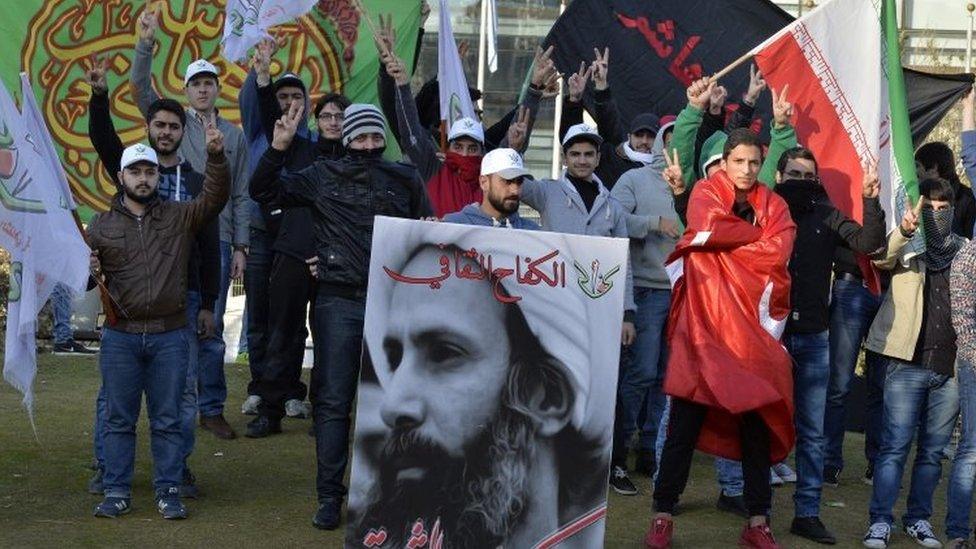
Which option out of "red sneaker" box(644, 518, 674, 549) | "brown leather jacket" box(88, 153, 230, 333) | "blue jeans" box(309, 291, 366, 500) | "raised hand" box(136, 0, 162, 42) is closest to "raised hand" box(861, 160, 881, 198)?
"red sneaker" box(644, 518, 674, 549)

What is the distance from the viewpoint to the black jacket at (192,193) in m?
9.05

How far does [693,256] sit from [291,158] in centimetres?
308

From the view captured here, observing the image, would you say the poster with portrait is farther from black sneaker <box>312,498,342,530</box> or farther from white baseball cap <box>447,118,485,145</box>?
white baseball cap <box>447,118,485,145</box>

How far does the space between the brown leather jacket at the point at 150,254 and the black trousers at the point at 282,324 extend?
215 centimetres

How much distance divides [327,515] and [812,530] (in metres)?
2.45

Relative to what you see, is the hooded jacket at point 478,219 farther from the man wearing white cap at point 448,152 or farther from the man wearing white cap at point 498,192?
the man wearing white cap at point 448,152

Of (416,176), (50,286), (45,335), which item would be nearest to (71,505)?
(50,286)

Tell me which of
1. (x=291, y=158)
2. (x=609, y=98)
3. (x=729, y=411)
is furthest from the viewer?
(x=609, y=98)

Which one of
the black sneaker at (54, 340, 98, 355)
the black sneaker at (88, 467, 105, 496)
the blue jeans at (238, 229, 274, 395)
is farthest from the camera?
the black sneaker at (54, 340, 98, 355)

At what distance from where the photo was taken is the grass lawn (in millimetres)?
8117

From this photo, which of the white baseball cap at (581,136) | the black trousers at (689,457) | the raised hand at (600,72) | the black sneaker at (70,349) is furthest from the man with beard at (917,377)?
the black sneaker at (70,349)

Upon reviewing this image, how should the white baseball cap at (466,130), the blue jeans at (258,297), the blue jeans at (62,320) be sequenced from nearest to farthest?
the white baseball cap at (466,130) < the blue jeans at (258,297) < the blue jeans at (62,320)

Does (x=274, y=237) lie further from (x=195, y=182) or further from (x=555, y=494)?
(x=555, y=494)

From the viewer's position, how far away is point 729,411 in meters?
8.05
